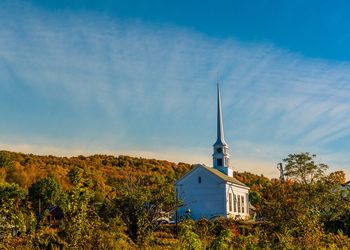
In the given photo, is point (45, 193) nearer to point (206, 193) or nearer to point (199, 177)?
point (199, 177)

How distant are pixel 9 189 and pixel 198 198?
20090 mm

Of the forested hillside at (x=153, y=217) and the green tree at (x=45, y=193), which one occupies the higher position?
the green tree at (x=45, y=193)

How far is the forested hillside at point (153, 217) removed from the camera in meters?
12.6

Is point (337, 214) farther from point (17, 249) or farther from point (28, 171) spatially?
point (28, 171)

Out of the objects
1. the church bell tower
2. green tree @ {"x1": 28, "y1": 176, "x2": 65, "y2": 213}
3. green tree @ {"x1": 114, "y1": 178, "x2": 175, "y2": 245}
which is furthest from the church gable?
green tree @ {"x1": 114, "y1": 178, "x2": 175, "y2": 245}

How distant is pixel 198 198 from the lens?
54.6 m

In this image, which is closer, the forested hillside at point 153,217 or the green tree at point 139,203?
the forested hillside at point 153,217

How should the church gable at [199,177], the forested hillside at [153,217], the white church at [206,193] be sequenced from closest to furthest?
1. the forested hillside at [153,217]
2. the white church at [206,193]
3. the church gable at [199,177]

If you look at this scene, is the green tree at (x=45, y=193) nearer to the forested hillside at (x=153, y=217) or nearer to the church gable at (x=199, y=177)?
the forested hillside at (x=153, y=217)

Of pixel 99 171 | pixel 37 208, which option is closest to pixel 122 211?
pixel 37 208

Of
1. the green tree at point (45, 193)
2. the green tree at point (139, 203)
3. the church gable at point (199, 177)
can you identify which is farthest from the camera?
the green tree at point (45, 193)

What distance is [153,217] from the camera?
3525 cm

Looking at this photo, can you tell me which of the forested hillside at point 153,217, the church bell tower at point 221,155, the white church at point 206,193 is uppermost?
the church bell tower at point 221,155

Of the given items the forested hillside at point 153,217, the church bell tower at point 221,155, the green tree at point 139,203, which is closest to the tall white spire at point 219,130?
the church bell tower at point 221,155
